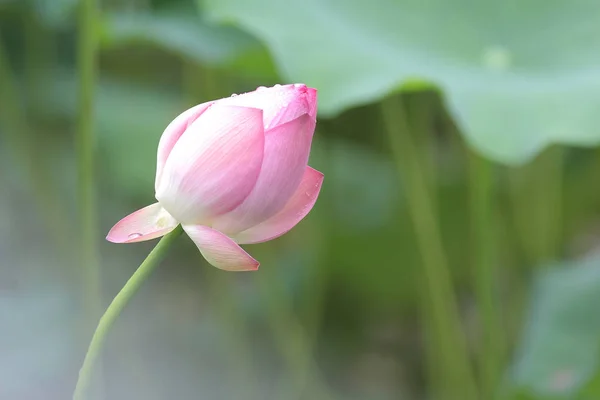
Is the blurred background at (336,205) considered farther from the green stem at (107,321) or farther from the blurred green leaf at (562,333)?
the green stem at (107,321)


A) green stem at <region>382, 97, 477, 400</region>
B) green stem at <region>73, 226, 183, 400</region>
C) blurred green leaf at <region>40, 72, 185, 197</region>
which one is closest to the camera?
green stem at <region>73, 226, 183, 400</region>

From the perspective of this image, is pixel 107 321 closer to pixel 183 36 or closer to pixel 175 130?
pixel 175 130

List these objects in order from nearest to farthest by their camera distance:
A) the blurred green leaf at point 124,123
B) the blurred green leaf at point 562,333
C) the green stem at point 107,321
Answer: the green stem at point 107,321
the blurred green leaf at point 562,333
the blurred green leaf at point 124,123

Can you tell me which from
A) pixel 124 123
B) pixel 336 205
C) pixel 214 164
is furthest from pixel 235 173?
pixel 336 205

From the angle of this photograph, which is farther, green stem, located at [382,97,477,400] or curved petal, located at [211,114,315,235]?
green stem, located at [382,97,477,400]

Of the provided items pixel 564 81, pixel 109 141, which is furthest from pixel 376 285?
pixel 564 81

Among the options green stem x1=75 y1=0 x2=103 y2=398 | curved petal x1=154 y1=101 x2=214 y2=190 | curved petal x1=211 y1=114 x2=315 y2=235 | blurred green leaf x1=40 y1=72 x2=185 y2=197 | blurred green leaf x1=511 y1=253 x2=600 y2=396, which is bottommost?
blurred green leaf x1=511 y1=253 x2=600 y2=396

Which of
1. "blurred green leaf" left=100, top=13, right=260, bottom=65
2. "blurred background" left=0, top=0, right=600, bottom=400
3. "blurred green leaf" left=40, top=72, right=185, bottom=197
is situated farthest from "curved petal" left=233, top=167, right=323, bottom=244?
"blurred green leaf" left=40, top=72, right=185, bottom=197

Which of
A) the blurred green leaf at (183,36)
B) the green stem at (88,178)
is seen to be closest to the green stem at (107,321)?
the green stem at (88,178)

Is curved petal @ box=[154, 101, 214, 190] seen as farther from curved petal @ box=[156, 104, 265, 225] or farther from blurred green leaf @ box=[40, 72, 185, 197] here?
blurred green leaf @ box=[40, 72, 185, 197]
